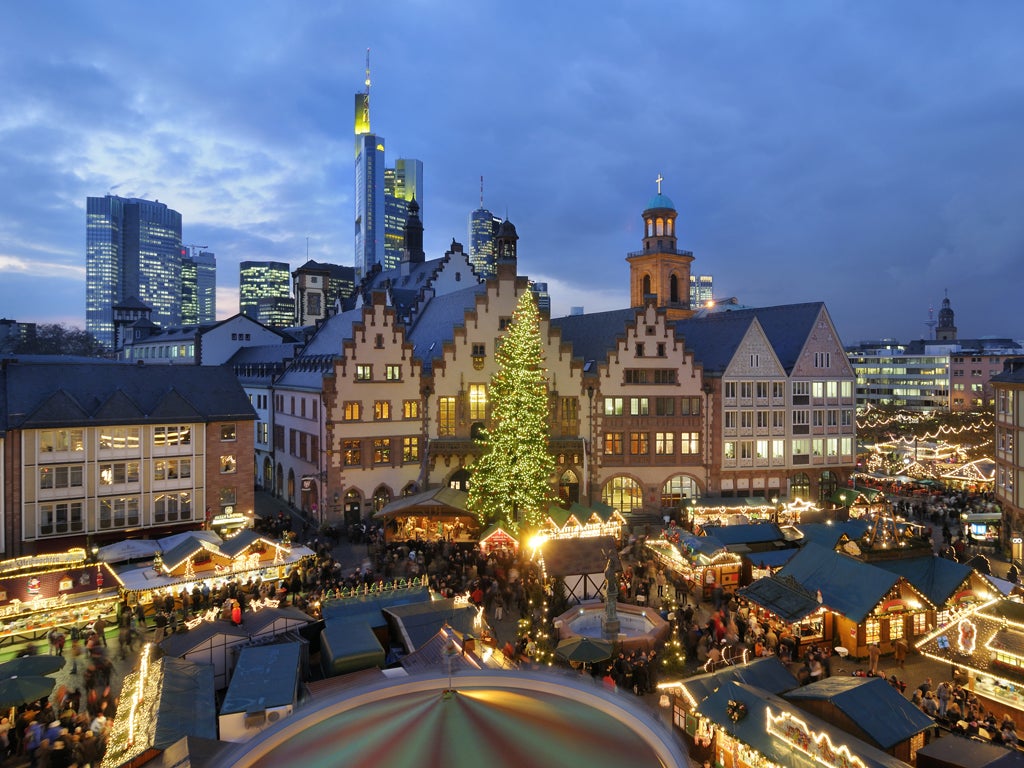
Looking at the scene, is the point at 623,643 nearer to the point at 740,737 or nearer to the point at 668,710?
the point at 668,710

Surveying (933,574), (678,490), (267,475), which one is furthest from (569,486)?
(267,475)

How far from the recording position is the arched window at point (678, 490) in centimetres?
4722

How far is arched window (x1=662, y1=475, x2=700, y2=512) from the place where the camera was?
155 feet

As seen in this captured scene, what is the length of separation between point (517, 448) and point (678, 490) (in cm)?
1545

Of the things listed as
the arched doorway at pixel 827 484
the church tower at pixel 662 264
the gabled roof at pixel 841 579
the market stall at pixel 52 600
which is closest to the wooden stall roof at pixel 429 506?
the market stall at pixel 52 600

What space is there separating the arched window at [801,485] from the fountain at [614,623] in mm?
28474

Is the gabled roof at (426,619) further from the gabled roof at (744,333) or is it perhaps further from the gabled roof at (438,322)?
the gabled roof at (744,333)

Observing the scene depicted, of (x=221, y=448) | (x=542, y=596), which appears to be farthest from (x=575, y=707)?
(x=221, y=448)

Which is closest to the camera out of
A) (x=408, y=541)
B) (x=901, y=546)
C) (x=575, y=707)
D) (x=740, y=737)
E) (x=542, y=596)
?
(x=575, y=707)

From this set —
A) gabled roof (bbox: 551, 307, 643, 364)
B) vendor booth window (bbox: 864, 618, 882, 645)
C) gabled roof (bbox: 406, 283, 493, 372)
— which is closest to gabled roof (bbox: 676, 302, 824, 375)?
gabled roof (bbox: 551, 307, 643, 364)

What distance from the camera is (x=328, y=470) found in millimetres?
41688

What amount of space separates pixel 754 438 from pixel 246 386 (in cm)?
4101

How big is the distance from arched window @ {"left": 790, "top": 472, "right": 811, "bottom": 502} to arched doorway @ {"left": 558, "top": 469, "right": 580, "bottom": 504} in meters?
16.3

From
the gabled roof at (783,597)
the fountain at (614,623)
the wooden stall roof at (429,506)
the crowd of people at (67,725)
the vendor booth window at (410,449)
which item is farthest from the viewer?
the vendor booth window at (410,449)
